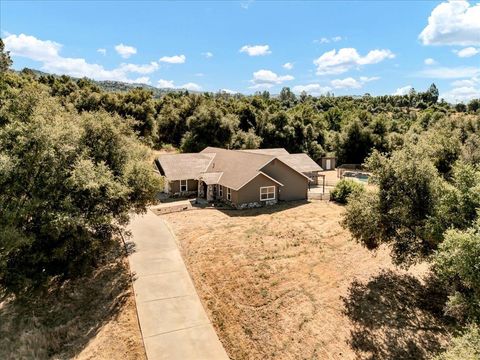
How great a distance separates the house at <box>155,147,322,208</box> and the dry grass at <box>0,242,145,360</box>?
602 inches

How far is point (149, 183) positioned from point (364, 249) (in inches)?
631

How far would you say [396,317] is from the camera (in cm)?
1666

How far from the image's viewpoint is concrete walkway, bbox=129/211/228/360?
1467cm

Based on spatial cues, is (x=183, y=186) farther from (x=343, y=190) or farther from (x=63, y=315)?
(x=63, y=315)

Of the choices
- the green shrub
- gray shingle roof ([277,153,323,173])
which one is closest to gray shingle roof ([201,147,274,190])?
gray shingle roof ([277,153,323,173])

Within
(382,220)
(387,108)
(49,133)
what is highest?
(387,108)

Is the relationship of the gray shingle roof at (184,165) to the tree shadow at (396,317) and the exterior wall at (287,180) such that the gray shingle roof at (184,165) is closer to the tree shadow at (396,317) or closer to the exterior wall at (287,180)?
the exterior wall at (287,180)

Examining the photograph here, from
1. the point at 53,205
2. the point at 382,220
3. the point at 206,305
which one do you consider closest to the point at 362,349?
the point at 382,220

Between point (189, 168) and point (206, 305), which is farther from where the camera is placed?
point (189, 168)

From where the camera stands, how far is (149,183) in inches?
840

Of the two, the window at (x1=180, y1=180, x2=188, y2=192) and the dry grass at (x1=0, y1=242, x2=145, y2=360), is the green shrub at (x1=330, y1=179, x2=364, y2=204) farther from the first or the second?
the dry grass at (x1=0, y1=242, x2=145, y2=360)

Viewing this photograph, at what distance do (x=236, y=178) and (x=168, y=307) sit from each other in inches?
717

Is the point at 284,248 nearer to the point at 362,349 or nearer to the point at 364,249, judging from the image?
the point at 364,249

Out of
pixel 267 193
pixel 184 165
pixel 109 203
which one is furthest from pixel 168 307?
pixel 184 165
